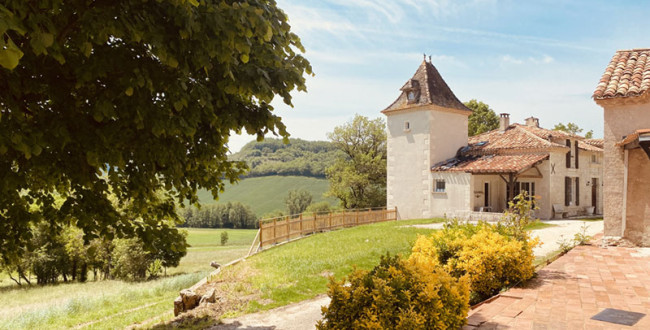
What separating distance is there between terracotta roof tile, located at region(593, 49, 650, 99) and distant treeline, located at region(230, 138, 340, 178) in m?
87.6

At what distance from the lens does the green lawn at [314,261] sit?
1067 cm

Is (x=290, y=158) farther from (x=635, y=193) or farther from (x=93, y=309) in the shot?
(x=635, y=193)

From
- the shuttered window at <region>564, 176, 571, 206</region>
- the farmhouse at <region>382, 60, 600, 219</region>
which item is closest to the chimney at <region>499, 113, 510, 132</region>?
the farmhouse at <region>382, 60, 600, 219</region>

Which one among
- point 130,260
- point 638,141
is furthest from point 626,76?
point 130,260

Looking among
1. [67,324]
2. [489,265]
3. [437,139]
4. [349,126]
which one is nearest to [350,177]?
[349,126]

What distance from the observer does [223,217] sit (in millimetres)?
85438

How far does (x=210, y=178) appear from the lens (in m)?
6.94

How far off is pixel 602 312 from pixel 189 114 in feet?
19.3

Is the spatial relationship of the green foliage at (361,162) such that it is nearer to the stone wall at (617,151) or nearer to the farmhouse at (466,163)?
the farmhouse at (466,163)

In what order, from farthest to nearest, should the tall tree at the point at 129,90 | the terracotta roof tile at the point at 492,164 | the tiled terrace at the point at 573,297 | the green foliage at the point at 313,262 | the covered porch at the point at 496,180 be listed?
the covered porch at the point at 496,180
the terracotta roof tile at the point at 492,164
the green foliage at the point at 313,262
the tiled terrace at the point at 573,297
the tall tree at the point at 129,90

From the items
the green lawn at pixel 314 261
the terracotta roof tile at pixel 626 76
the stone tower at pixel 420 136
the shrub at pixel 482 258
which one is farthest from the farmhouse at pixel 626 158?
the stone tower at pixel 420 136

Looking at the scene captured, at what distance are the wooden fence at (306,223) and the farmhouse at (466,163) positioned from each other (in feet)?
10.1

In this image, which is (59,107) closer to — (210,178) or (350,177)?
(210,178)

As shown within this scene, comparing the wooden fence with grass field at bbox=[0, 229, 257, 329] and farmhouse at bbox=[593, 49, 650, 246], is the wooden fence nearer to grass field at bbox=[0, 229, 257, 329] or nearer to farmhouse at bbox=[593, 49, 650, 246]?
grass field at bbox=[0, 229, 257, 329]
